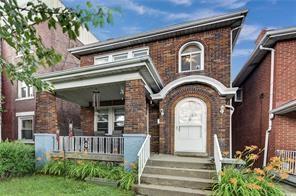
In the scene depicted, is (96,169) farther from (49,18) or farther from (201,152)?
(49,18)

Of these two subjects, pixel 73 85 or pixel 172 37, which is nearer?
pixel 73 85

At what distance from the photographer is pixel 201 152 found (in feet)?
26.9

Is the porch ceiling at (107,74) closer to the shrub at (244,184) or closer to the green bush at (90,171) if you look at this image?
the green bush at (90,171)

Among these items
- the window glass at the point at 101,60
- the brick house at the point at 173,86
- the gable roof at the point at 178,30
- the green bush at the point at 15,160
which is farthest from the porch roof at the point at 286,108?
the green bush at the point at 15,160

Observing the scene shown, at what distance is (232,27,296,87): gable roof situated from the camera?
7.77m

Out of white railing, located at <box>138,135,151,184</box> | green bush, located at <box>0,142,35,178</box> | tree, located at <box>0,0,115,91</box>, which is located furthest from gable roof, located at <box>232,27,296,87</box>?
green bush, located at <box>0,142,35,178</box>

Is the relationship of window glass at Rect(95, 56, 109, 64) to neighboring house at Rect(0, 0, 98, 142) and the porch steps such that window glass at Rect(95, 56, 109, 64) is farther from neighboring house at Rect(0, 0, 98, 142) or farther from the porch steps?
the porch steps

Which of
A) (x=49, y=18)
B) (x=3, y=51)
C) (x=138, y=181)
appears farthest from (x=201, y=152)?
(x=3, y=51)

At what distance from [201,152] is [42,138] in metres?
6.24

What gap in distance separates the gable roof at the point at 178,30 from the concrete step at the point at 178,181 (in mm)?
6159

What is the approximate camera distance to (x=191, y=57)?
9.24 metres

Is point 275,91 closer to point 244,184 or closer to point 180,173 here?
point 244,184

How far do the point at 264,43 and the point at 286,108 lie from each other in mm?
2850

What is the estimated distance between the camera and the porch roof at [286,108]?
6.73 m
